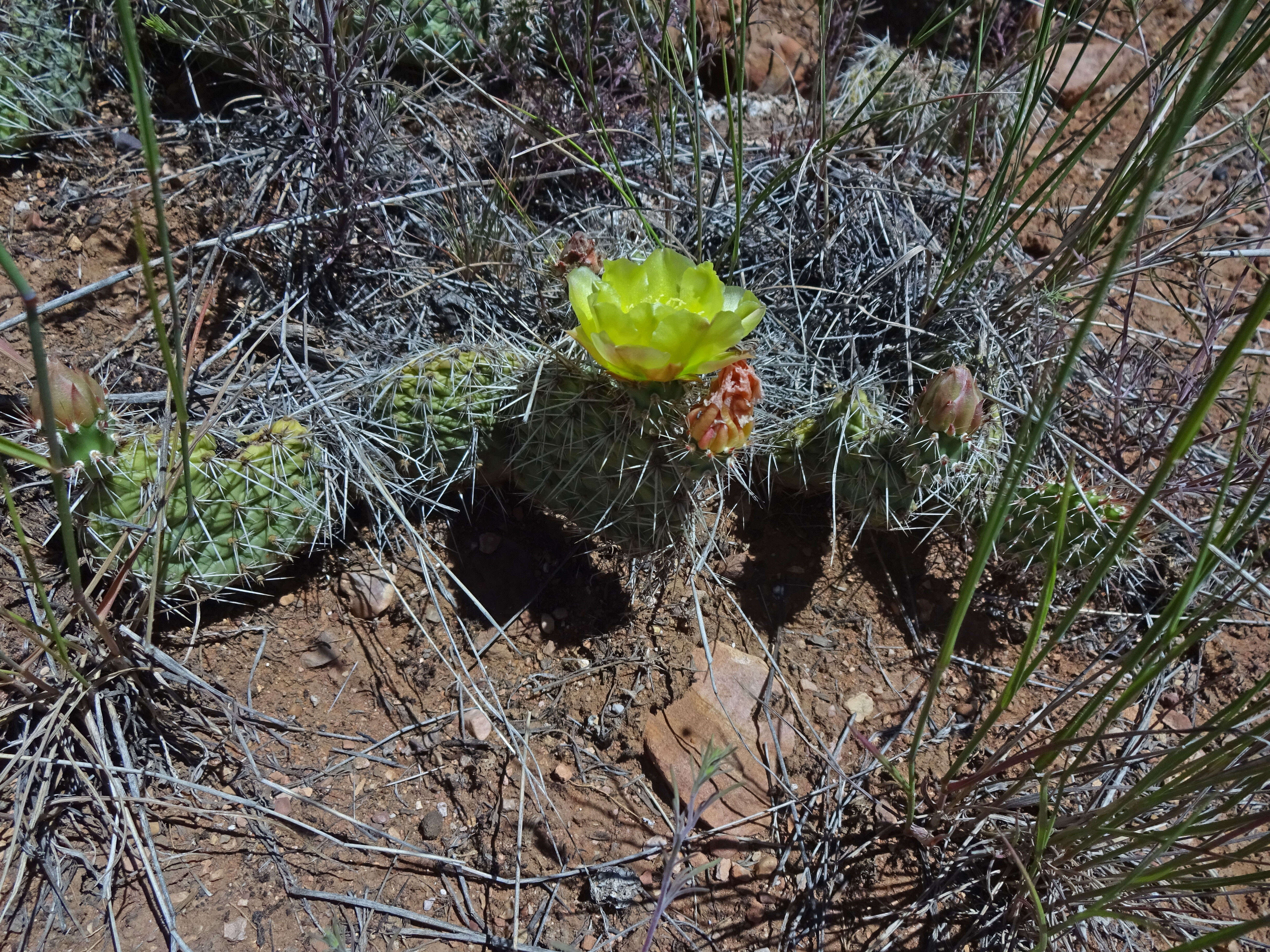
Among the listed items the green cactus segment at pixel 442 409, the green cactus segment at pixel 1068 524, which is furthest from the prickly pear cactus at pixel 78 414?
the green cactus segment at pixel 1068 524

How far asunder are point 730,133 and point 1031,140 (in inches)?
24.7

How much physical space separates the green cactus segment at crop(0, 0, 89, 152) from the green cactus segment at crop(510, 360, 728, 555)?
1.37 m

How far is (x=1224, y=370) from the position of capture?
82 cm

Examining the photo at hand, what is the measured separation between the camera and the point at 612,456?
1.50 metres

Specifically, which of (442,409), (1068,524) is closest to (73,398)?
(442,409)

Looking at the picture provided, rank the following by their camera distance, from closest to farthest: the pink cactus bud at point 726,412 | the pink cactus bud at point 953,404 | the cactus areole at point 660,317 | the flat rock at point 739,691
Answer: the cactus areole at point 660,317, the pink cactus bud at point 726,412, the pink cactus bud at point 953,404, the flat rock at point 739,691

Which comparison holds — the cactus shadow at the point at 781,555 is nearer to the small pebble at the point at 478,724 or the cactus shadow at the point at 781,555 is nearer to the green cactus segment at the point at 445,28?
the small pebble at the point at 478,724

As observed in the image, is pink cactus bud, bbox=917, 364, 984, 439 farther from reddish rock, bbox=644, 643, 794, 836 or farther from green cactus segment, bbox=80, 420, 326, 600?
green cactus segment, bbox=80, 420, 326, 600

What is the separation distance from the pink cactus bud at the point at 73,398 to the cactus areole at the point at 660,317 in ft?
2.56

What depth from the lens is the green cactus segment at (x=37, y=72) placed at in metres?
1.93

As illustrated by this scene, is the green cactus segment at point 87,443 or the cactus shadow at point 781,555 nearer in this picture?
the green cactus segment at point 87,443

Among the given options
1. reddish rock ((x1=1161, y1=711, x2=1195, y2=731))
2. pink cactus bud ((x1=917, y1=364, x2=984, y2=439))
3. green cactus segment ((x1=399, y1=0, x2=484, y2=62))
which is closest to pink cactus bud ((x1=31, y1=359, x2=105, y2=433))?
green cactus segment ((x1=399, y1=0, x2=484, y2=62))

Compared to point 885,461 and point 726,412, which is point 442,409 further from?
point 885,461

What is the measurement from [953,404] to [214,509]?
4.24 feet
